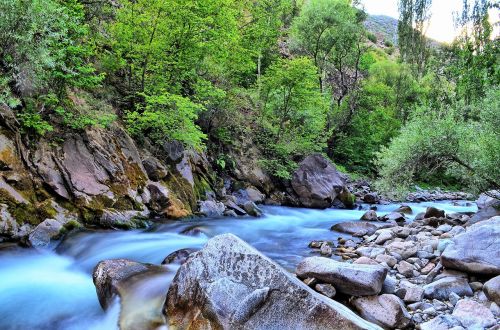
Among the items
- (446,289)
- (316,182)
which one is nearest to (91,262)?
(446,289)

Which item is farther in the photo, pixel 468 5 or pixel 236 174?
pixel 468 5

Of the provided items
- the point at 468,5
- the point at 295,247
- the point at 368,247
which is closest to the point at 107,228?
the point at 295,247

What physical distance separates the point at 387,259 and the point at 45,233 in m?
7.93

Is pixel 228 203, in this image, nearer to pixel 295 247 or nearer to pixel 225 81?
pixel 295 247

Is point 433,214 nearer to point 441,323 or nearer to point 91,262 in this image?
point 441,323

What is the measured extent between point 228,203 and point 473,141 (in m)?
9.28

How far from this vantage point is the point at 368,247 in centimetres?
992

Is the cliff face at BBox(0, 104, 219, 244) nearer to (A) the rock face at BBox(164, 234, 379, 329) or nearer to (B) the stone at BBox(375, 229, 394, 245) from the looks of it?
(A) the rock face at BBox(164, 234, 379, 329)

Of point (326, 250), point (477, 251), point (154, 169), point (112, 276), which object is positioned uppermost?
point (477, 251)

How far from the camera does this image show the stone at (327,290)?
19.9ft

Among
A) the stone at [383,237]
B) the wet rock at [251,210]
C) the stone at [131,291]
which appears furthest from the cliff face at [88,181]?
the stone at [383,237]

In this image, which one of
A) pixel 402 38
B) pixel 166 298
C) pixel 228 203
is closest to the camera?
pixel 166 298

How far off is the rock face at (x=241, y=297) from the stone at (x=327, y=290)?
124 centimetres

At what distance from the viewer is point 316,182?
67.5ft
